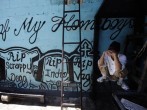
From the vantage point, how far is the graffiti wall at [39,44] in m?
5.84

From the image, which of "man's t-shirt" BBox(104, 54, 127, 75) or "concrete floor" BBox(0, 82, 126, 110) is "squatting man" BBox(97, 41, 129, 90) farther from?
"concrete floor" BBox(0, 82, 126, 110)

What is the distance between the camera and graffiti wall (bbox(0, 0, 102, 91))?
19.2 ft

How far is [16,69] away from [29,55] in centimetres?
66

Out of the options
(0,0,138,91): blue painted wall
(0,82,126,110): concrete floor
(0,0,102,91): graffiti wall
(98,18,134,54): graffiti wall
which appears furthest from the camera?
(0,0,102,91): graffiti wall

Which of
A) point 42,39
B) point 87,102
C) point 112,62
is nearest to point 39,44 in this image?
point 42,39

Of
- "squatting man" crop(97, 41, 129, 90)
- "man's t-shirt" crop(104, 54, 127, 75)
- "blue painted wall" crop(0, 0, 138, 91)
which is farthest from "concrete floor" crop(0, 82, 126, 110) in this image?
"man's t-shirt" crop(104, 54, 127, 75)

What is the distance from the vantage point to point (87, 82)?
600 cm

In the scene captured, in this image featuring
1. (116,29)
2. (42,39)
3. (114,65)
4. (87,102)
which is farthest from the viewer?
(42,39)

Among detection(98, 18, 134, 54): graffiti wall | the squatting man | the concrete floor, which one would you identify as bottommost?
the concrete floor

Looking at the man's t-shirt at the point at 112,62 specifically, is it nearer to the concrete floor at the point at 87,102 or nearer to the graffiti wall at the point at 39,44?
the concrete floor at the point at 87,102

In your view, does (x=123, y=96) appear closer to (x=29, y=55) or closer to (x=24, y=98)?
(x=24, y=98)

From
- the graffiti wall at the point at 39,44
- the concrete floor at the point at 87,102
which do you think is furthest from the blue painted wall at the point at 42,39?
the concrete floor at the point at 87,102

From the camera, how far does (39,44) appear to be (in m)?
6.14

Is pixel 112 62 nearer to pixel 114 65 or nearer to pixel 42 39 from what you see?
pixel 114 65
